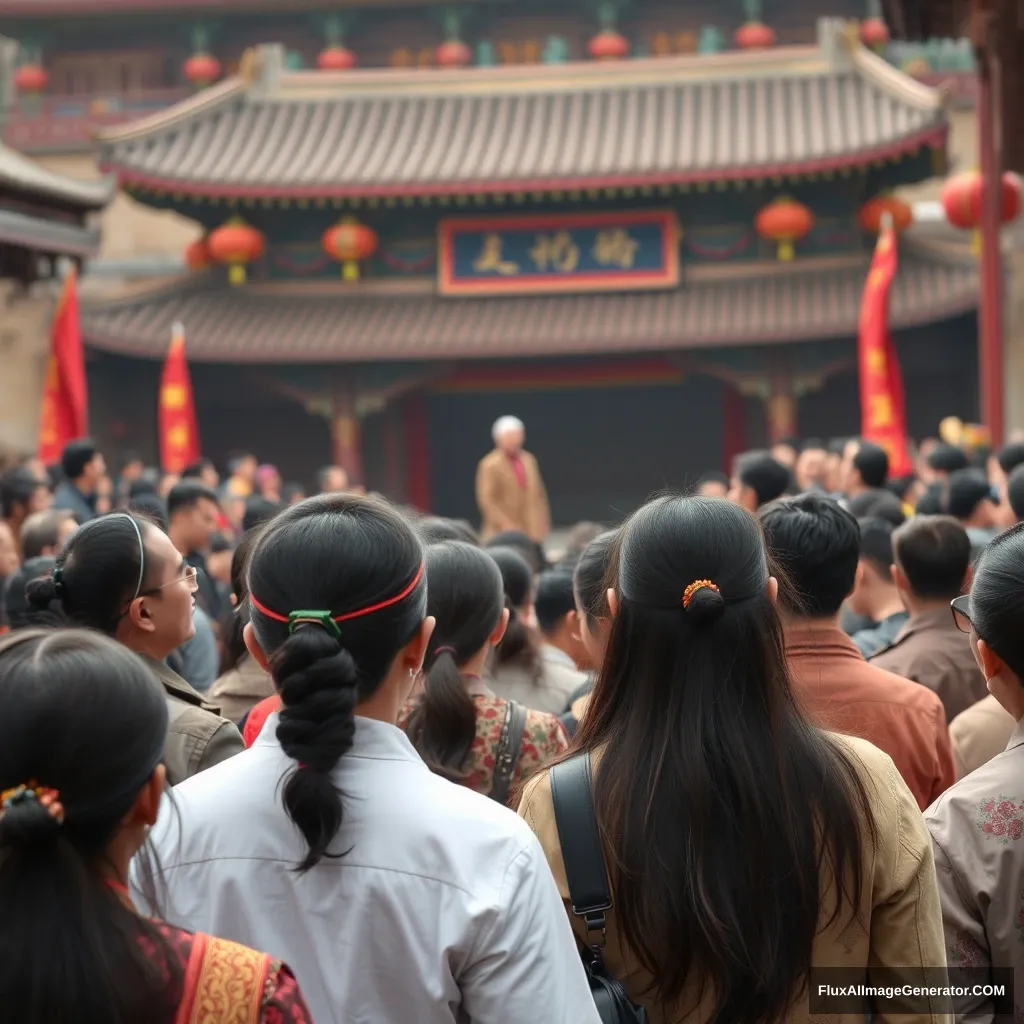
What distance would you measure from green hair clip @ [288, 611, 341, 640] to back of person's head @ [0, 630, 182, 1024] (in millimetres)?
248

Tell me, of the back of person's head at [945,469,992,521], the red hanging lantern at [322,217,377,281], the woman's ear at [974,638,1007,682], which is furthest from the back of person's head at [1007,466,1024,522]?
the red hanging lantern at [322,217,377,281]

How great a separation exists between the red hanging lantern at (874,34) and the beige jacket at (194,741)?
18.0 metres

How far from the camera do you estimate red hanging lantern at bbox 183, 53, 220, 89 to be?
821 inches

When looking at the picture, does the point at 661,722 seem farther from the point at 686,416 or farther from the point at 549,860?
the point at 686,416

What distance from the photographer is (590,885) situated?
1.87 metres

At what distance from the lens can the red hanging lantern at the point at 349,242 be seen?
16359mm

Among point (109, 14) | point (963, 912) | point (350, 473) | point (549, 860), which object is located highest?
point (109, 14)

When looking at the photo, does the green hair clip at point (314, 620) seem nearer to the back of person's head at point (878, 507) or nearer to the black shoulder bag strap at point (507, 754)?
the black shoulder bag strap at point (507, 754)

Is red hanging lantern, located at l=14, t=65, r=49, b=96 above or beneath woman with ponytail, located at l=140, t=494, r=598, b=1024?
above

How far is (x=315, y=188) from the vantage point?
625 inches

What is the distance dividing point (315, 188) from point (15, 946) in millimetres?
15077

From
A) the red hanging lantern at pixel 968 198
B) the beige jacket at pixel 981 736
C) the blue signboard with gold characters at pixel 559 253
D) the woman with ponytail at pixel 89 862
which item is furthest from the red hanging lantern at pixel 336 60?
the woman with ponytail at pixel 89 862

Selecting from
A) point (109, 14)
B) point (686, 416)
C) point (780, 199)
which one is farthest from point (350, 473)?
point (109, 14)

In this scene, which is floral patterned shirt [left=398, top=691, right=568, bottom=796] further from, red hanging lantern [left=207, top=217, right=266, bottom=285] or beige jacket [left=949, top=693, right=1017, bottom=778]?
red hanging lantern [left=207, top=217, right=266, bottom=285]
